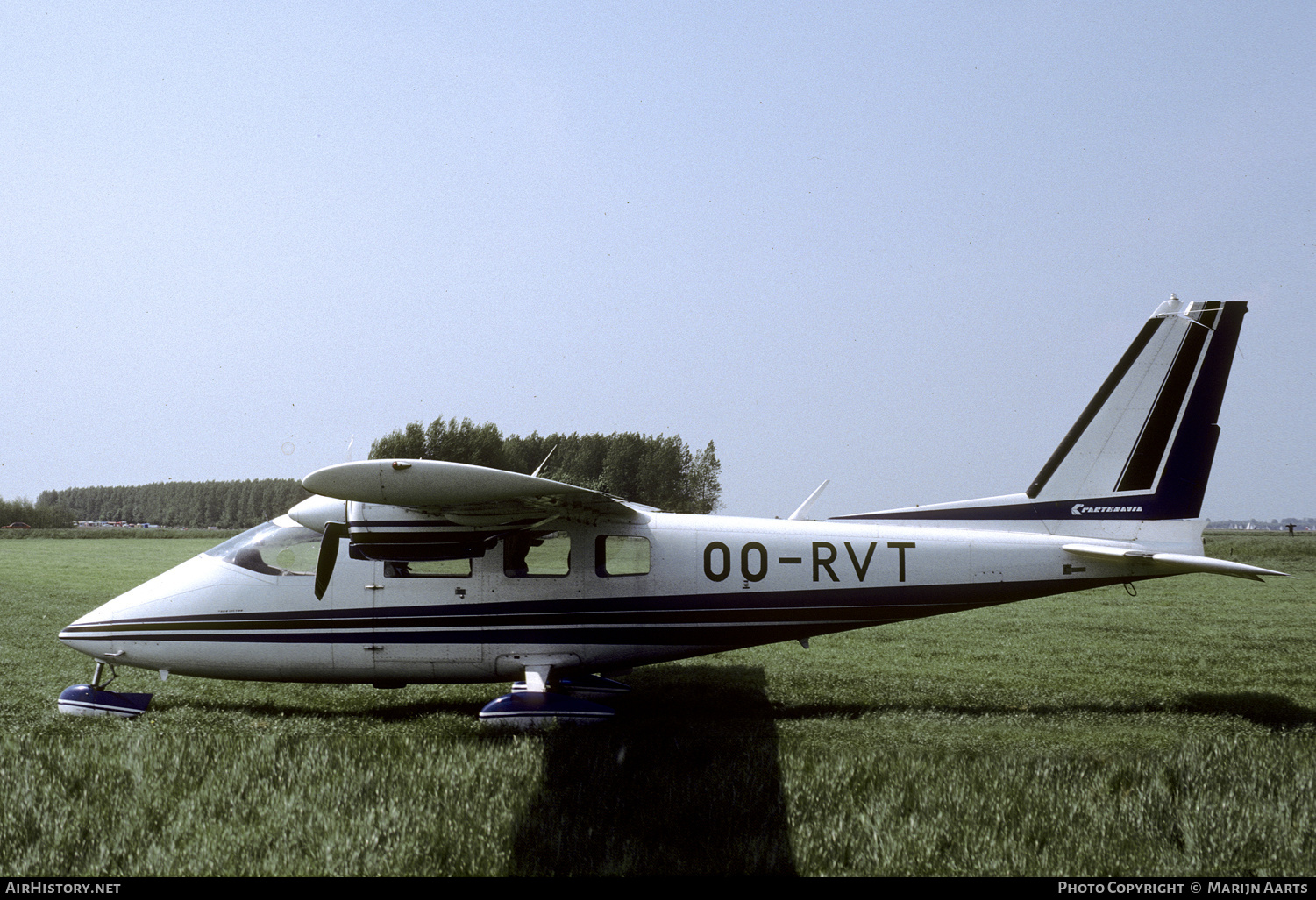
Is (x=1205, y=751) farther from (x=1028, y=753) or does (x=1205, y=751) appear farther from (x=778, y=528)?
(x=778, y=528)

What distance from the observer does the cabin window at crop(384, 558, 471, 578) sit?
8016 mm

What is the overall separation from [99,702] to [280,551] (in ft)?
7.90

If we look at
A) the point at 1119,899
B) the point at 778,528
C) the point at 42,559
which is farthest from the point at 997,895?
the point at 42,559

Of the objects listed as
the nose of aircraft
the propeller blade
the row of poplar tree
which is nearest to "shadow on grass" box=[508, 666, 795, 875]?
the propeller blade

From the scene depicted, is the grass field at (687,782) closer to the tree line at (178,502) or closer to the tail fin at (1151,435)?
the tail fin at (1151,435)

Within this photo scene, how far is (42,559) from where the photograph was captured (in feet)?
112

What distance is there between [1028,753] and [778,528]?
10.1ft

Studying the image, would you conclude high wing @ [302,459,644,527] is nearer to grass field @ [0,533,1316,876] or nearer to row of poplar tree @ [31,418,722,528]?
grass field @ [0,533,1316,876]

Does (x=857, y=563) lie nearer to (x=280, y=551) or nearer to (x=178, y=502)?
(x=280, y=551)

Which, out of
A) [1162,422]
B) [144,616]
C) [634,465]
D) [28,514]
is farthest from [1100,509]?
[28,514]

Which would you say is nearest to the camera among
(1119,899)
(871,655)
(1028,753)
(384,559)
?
(1119,899)

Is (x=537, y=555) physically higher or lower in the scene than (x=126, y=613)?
higher

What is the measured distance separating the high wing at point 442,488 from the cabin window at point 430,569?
27.4 inches

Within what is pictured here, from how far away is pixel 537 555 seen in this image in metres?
8.09
